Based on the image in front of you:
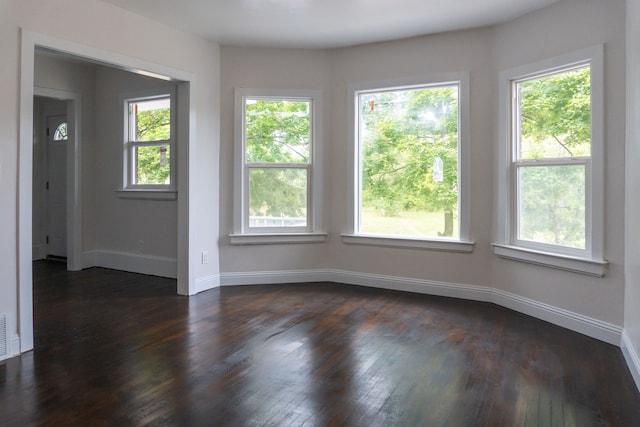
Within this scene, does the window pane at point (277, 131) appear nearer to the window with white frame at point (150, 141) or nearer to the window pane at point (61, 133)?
the window with white frame at point (150, 141)

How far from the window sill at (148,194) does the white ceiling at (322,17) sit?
73.2 inches

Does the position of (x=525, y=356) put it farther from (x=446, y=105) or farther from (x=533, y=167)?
(x=446, y=105)

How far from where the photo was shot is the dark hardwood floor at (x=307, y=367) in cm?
233

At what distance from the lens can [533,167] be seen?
4066mm

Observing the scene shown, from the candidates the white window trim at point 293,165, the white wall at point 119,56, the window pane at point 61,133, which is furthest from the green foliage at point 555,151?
the window pane at point 61,133

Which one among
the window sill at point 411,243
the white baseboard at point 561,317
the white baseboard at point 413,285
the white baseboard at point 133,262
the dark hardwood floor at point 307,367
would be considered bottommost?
the dark hardwood floor at point 307,367

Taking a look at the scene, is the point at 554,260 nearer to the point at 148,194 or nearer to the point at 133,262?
the point at 148,194

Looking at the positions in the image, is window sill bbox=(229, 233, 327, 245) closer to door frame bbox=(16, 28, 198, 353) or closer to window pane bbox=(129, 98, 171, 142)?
door frame bbox=(16, 28, 198, 353)

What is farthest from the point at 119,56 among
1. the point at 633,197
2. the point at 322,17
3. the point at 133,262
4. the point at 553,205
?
the point at 633,197

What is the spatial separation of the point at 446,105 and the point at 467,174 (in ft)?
2.44

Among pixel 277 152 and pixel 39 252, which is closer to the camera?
pixel 277 152

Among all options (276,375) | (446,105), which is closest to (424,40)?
(446,105)

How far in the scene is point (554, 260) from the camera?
3.80 m

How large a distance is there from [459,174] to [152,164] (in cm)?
363
